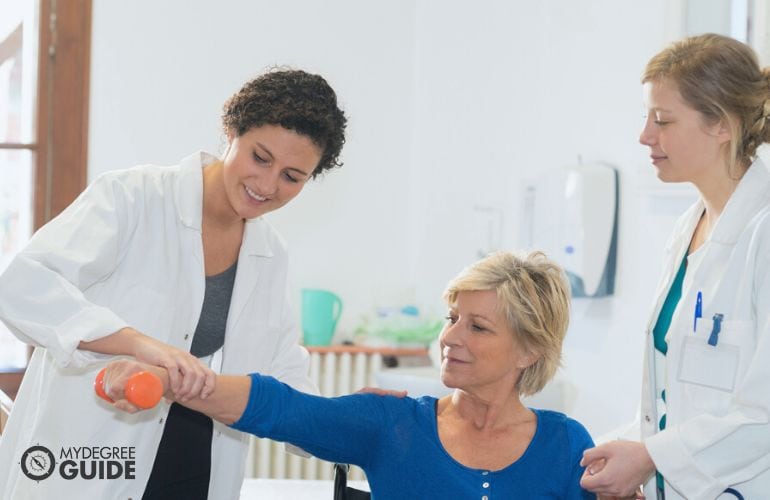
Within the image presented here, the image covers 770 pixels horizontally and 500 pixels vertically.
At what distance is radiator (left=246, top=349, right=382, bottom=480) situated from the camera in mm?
4129

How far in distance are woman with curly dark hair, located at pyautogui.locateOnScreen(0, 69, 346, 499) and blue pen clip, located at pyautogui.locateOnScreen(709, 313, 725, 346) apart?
74 centimetres

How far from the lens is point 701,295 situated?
5.99 ft

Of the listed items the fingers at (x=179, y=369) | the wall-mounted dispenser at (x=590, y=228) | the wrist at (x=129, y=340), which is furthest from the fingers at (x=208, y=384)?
the wall-mounted dispenser at (x=590, y=228)

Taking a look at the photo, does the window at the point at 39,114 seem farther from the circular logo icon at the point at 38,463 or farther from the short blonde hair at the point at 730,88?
the short blonde hair at the point at 730,88

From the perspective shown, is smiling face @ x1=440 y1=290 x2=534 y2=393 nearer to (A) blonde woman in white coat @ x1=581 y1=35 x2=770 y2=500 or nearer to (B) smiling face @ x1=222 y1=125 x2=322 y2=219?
(A) blonde woman in white coat @ x1=581 y1=35 x2=770 y2=500

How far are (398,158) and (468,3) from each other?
0.71 m

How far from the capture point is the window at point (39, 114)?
3.98 metres

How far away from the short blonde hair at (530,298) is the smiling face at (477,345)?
0.02 meters

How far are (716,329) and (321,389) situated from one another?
258cm

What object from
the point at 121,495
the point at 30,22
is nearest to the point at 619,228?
the point at 121,495

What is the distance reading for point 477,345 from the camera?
188 cm

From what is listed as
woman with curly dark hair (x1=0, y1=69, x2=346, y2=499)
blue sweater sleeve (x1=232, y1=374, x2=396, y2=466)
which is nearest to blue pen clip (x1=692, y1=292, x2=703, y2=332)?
blue sweater sleeve (x1=232, y1=374, x2=396, y2=466)

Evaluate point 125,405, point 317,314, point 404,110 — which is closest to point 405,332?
point 317,314

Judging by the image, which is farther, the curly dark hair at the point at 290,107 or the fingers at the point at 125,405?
the curly dark hair at the point at 290,107
